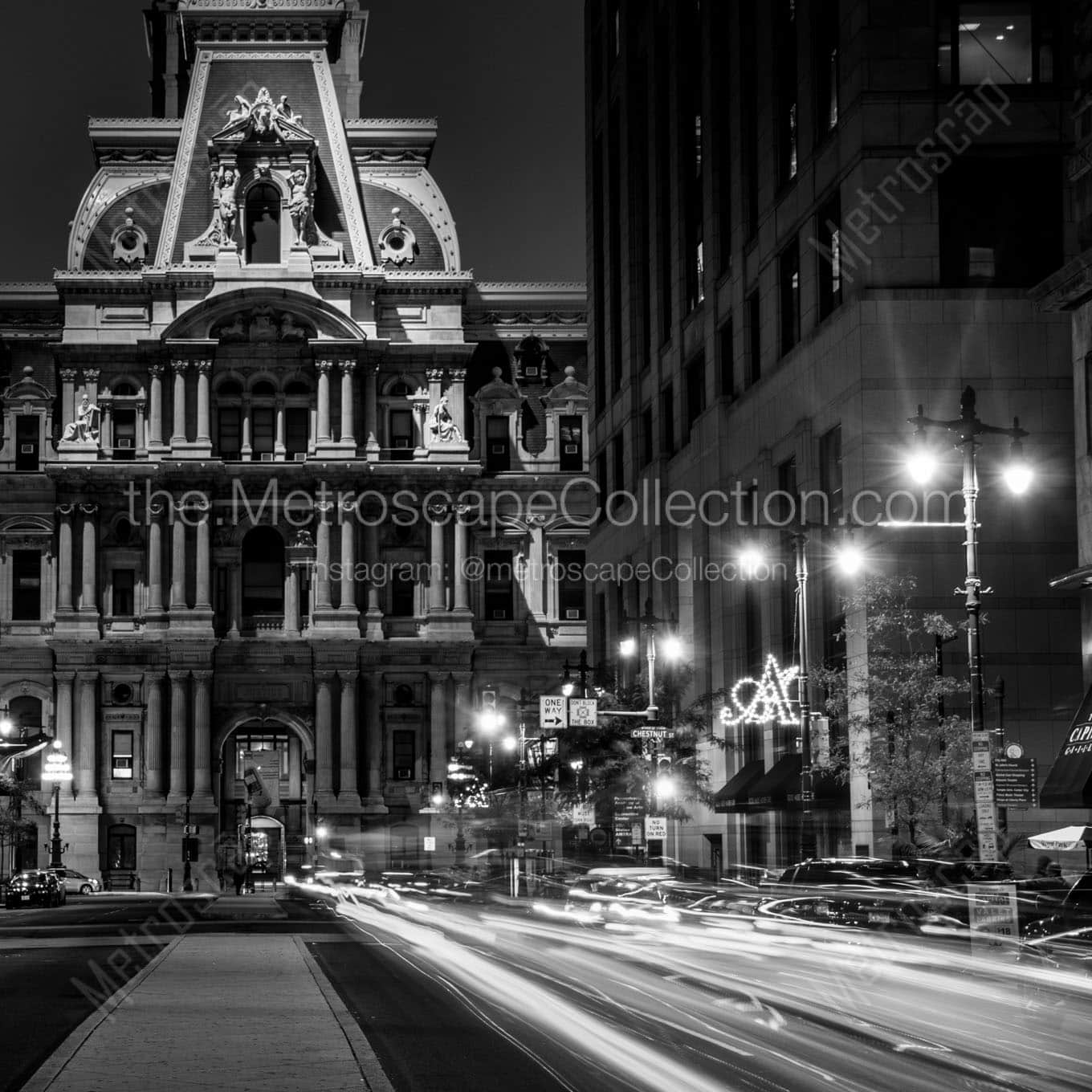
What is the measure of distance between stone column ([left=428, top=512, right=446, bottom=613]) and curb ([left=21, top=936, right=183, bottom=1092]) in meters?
79.8

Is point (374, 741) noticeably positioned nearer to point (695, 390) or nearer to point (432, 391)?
point (432, 391)

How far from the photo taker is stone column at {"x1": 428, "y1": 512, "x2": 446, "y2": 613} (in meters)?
111

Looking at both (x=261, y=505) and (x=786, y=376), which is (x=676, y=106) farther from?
(x=261, y=505)

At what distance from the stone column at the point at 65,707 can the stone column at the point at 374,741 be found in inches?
602

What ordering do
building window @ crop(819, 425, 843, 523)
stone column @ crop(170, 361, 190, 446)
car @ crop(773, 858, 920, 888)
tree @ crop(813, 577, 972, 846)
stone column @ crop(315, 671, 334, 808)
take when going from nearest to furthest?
1. car @ crop(773, 858, 920, 888)
2. tree @ crop(813, 577, 972, 846)
3. building window @ crop(819, 425, 843, 523)
4. stone column @ crop(315, 671, 334, 808)
5. stone column @ crop(170, 361, 190, 446)

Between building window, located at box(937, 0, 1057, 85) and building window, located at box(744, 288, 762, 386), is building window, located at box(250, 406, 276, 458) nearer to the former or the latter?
building window, located at box(744, 288, 762, 386)

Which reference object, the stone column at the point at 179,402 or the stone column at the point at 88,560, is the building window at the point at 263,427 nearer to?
the stone column at the point at 179,402

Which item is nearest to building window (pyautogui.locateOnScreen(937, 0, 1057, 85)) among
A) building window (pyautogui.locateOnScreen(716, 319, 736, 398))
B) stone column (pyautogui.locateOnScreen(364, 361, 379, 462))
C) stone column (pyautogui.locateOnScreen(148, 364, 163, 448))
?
building window (pyautogui.locateOnScreen(716, 319, 736, 398))

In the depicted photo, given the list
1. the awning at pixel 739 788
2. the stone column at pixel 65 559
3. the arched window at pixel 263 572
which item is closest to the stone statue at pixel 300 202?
the arched window at pixel 263 572

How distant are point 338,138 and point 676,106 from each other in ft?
145

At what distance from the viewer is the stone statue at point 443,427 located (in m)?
112

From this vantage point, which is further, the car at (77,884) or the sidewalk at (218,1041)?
the car at (77,884)

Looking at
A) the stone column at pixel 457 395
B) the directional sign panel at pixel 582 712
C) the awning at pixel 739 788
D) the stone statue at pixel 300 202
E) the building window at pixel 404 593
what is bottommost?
the awning at pixel 739 788

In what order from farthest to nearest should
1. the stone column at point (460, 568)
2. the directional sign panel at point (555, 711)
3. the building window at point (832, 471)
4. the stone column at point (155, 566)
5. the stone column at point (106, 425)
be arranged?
the stone column at point (460, 568), the stone column at point (106, 425), the stone column at point (155, 566), the directional sign panel at point (555, 711), the building window at point (832, 471)
